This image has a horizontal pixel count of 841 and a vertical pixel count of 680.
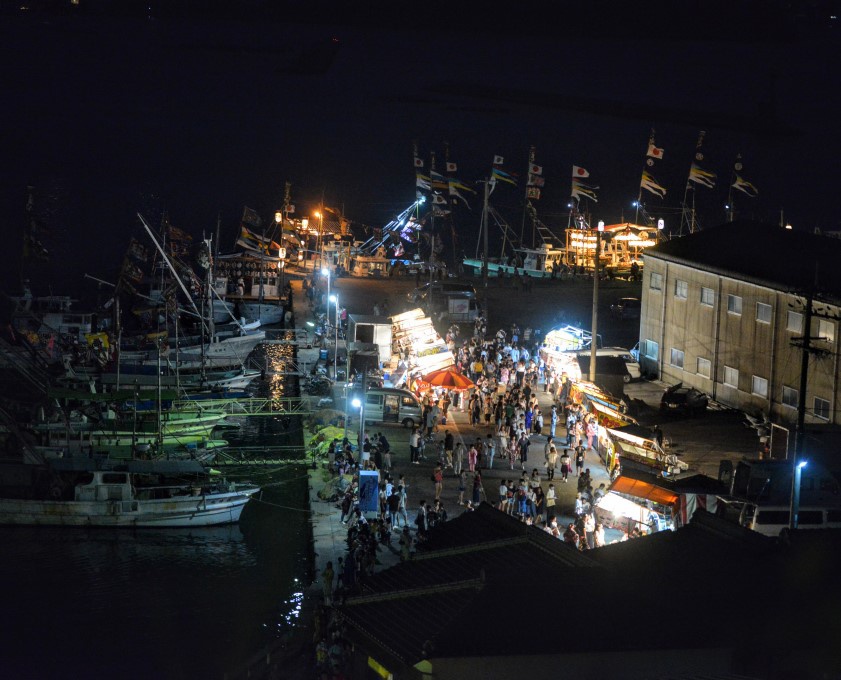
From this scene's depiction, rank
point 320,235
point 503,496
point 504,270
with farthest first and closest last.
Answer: point 320,235
point 504,270
point 503,496

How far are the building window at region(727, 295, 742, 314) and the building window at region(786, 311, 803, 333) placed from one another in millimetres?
2168

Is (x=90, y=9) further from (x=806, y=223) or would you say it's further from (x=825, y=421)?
(x=825, y=421)

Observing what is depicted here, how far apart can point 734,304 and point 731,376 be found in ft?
6.61

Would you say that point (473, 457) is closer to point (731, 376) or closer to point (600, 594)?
point (731, 376)

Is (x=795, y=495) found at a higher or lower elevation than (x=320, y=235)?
lower

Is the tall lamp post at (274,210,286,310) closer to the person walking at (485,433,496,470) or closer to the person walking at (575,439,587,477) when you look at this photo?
the person walking at (485,433,496,470)

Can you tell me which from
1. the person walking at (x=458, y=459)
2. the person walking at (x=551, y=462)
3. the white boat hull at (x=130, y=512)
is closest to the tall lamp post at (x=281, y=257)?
the white boat hull at (x=130, y=512)

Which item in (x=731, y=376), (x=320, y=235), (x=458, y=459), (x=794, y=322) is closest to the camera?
(x=458, y=459)

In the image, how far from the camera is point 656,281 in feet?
122

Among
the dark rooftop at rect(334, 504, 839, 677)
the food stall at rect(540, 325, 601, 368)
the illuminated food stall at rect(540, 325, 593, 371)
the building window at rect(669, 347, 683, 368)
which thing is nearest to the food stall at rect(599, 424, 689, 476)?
the building window at rect(669, 347, 683, 368)

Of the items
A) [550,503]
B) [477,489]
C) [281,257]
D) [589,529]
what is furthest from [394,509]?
[281,257]

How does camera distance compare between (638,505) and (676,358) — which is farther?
(676,358)

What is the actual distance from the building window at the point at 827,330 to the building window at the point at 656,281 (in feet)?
25.6

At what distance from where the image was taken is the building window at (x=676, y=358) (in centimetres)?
3555
